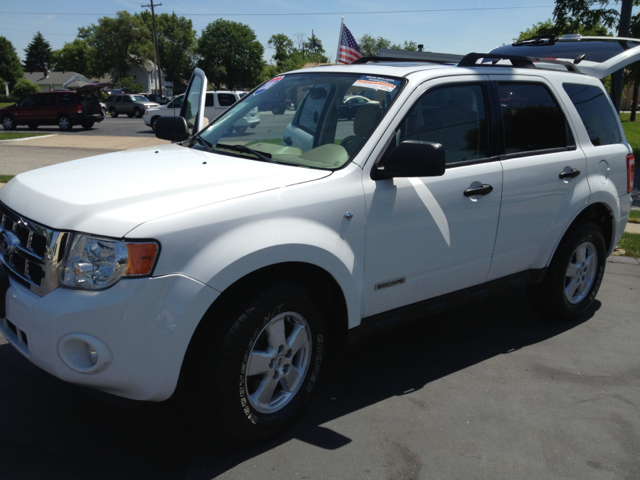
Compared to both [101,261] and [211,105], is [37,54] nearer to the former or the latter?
Result: [211,105]

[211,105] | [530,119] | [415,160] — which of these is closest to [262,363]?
[415,160]

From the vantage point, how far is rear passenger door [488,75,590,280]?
13.0ft

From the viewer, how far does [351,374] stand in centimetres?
395

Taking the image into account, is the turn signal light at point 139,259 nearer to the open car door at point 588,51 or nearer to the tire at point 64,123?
the open car door at point 588,51

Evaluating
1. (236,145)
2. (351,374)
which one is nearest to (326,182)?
(236,145)

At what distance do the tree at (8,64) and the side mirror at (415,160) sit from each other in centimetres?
11477

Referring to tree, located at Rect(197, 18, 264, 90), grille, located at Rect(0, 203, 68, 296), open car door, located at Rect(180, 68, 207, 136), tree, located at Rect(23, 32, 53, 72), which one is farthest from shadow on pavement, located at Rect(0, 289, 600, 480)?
tree, located at Rect(23, 32, 53, 72)

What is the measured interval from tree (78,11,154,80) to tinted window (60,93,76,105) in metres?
83.4

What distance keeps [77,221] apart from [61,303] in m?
0.35

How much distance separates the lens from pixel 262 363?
9.64 feet

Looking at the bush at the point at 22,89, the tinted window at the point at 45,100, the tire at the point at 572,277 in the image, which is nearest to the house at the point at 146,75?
the bush at the point at 22,89

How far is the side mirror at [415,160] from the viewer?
3.05m

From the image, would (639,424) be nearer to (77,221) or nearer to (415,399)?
(415,399)

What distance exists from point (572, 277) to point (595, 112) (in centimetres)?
131
